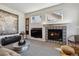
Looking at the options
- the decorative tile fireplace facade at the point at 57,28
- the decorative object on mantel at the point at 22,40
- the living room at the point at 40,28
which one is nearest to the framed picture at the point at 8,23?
the living room at the point at 40,28

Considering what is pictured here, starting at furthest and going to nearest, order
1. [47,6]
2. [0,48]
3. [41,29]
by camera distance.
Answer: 1. [41,29]
2. [47,6]
3. [0,48]

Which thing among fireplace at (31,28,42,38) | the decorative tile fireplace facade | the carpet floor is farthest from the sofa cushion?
the decorative tile fireplace facade

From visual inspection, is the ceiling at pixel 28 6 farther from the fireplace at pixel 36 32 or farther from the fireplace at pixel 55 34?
the fireplace at pixel 55 34

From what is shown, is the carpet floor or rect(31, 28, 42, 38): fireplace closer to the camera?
the carpet floor

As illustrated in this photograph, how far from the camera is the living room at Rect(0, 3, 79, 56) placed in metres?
1.75

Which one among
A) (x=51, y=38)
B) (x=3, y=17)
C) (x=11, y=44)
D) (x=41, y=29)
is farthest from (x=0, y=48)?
(x=51, y=38)

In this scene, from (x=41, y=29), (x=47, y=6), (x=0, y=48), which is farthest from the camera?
(x=41, y=29)

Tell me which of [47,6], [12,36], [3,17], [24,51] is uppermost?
[47,6]

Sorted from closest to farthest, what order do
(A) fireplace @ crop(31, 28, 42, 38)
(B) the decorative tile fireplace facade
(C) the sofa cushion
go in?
(C) the sofa cushion
(B) the decorative tile fireplace facade
(A) fireplace @ crop(31, 28, 42, 38)

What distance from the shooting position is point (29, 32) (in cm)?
192

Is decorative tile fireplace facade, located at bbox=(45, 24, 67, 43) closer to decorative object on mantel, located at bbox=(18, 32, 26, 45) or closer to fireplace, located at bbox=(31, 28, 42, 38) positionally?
fireplace, located at bbox=(31, 28, 42, 38)

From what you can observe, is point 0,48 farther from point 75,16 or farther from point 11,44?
point 75,16

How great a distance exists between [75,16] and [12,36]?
116cm

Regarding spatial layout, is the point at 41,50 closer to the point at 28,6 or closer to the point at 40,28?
the point at 40,28
